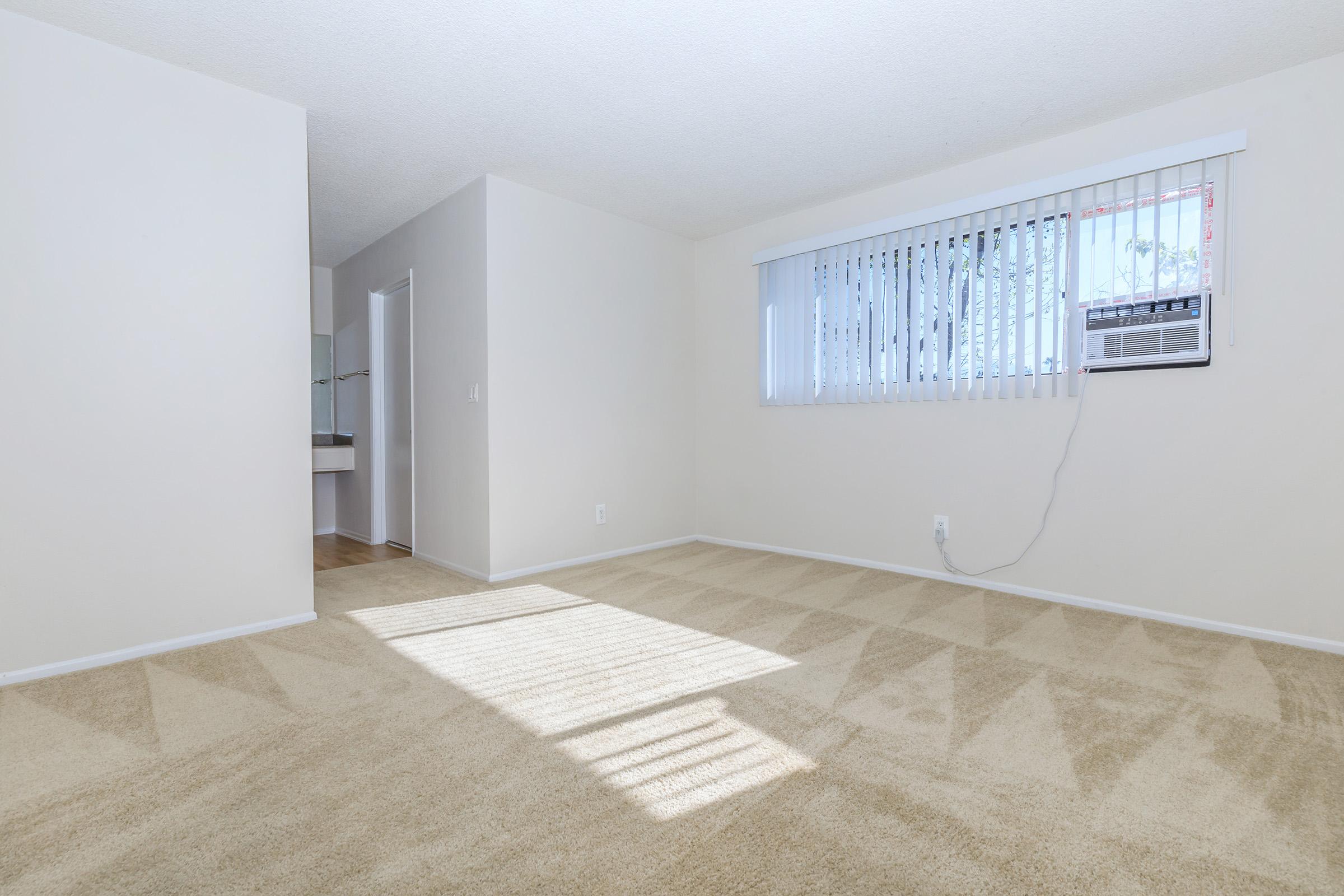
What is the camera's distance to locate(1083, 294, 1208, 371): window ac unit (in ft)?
9.28

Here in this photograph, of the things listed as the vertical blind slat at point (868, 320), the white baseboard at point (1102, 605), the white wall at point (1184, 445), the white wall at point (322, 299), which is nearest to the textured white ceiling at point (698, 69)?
the white wall at point (1184, 445)

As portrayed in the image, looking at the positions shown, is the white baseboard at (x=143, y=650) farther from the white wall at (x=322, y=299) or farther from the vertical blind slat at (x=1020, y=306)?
the vertical blind slat at (x=1020, y=306)

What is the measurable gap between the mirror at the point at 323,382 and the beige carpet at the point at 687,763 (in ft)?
10.9

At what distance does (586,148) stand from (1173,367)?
3055mm

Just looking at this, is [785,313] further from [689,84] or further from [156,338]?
[156,338]

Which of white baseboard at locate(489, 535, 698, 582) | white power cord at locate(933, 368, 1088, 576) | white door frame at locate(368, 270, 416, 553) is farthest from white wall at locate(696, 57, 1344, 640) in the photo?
white door frame at locate(368, 270, 416, 553)

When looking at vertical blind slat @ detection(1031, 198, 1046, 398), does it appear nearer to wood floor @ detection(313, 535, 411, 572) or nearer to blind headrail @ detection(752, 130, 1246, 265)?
blind headrail @ detection(752, 130, 1246, 265)

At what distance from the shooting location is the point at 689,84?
2730 millimetres

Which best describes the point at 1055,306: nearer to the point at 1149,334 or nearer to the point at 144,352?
the point at 1149,334

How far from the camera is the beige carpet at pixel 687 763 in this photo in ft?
4.25

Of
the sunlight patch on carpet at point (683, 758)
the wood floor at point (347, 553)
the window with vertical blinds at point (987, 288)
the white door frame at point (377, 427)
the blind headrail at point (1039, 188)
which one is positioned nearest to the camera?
the sunlight patch on carpet at point (683, 758)

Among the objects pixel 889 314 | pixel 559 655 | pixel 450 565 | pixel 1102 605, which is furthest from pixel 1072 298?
pixel 450 565

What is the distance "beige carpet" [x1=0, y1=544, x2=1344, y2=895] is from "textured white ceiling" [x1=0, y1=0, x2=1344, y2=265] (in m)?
2.38

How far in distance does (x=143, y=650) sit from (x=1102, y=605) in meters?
4.27
